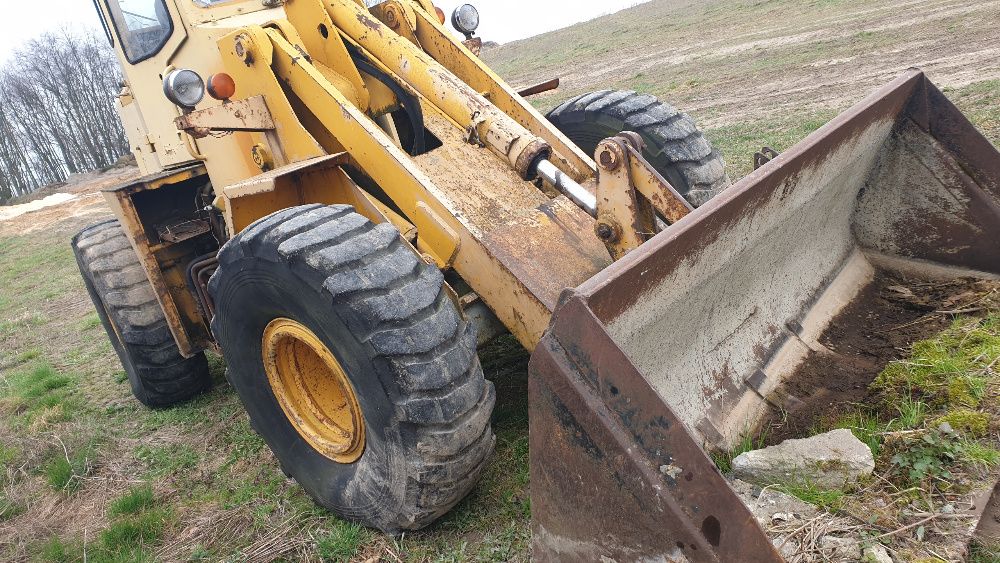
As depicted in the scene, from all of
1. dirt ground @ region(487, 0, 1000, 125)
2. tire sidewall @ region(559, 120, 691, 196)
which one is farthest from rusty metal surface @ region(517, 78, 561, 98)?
dirt ground @ region(487, 0, 1000, 125)

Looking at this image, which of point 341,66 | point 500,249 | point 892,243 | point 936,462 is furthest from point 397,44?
point 936,462

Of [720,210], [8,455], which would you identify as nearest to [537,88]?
[720,210]

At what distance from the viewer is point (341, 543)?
2.94 metres

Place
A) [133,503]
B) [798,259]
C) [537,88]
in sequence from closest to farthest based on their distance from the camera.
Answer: [798,259] → [133,503] → [537,88]

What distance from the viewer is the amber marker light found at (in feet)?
11.6

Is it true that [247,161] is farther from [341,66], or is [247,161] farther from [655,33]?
[655,33]

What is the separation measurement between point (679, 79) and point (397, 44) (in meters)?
14.9

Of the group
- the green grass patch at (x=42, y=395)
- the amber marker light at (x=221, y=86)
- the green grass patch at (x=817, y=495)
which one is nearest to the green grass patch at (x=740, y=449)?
the green grass patch at (x=817, y=495)

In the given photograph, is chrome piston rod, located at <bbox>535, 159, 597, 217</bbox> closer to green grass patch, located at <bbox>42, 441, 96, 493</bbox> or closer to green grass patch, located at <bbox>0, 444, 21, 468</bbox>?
green grass patch, located at <bbox>42, 441, 96, 493</bbox>

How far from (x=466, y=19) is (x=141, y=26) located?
208 cm

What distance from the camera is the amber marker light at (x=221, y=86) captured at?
11.6 feet

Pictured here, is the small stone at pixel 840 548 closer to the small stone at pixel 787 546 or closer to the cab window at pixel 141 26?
the small stone at pixel 787 546

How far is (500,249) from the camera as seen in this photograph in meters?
2.96

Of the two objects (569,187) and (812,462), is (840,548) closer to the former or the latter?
(812,462)
